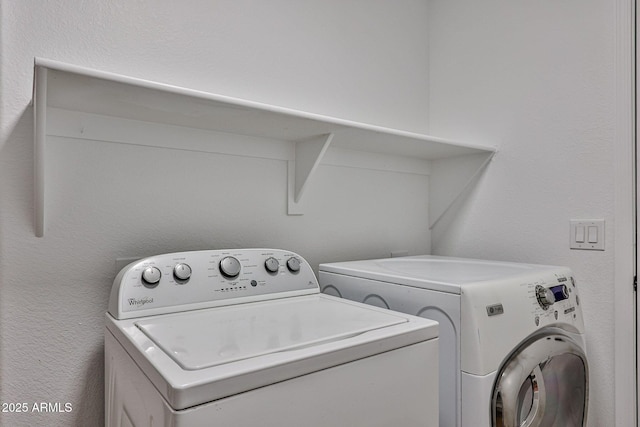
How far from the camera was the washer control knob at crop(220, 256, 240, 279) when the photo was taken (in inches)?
45.6

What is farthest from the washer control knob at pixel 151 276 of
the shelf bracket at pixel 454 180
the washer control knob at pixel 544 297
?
the shelf bracket at pixel 454 180

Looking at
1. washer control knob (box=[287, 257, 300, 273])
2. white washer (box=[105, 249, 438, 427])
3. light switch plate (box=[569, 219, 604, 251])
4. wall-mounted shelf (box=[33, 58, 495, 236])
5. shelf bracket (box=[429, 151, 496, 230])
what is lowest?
white washer (box=[105, 249, 438, 427])

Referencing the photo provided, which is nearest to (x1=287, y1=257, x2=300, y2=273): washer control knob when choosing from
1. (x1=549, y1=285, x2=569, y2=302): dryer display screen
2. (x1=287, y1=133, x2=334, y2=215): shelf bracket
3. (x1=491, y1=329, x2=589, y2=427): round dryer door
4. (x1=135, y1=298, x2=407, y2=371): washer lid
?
(x1=135, y1=298, x2=407, y2=371): washer lid

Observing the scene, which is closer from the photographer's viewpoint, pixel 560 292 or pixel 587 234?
pixel 560 292

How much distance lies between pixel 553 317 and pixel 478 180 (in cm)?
82

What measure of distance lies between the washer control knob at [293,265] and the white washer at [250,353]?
5cm

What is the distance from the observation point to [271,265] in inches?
49.5

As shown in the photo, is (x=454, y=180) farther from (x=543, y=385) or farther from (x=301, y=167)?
(x=543, y=385)

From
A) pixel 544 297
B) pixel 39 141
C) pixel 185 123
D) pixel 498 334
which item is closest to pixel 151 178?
pixel 185 123

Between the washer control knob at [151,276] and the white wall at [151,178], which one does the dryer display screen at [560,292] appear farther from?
the washer control knob at [151,276]

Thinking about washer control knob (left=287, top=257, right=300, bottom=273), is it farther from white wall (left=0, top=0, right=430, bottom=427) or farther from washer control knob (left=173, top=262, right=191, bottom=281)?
washer control knob (left=173, top=262, right=191, bottom=281)

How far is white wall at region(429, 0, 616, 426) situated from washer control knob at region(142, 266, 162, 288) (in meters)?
1.45

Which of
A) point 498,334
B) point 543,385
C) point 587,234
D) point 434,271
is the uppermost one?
point 587,234

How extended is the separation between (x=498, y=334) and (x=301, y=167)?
88 cm
